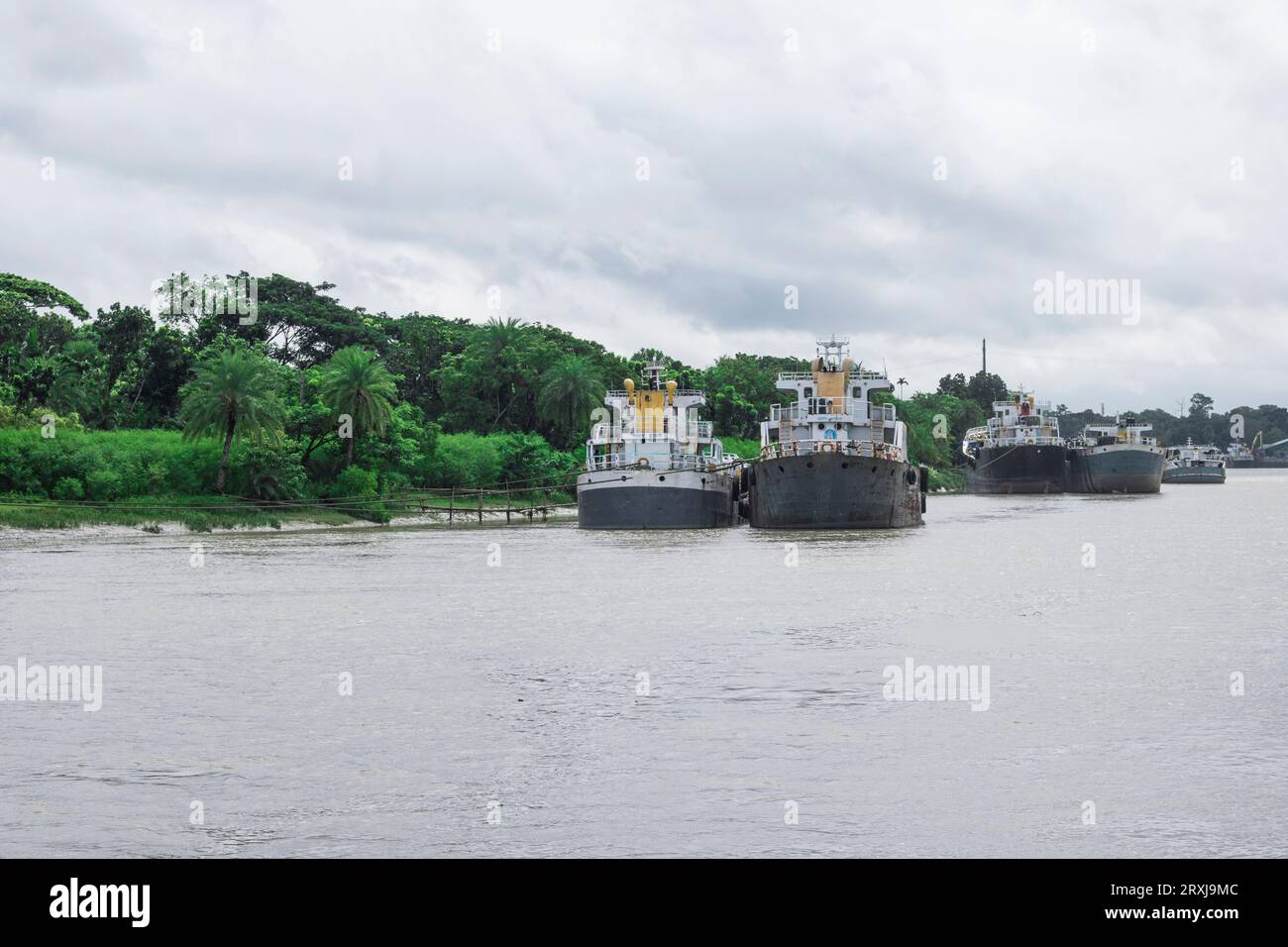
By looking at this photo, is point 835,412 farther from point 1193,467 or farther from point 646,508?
point 1193,467

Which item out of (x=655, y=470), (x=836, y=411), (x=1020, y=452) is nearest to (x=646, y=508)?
(x=655, y=470)

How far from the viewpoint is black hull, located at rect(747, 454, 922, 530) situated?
63375 mm

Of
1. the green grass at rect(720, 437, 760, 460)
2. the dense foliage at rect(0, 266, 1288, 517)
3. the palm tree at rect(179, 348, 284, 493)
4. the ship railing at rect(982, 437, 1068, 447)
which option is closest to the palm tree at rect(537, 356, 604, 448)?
the dense foliage at rect(0, 266, 1288, 517)

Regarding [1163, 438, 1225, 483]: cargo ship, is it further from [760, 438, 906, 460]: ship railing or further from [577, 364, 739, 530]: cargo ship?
[760, 438, 906, 460]: ship railing

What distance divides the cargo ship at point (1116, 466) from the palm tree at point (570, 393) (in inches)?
2060

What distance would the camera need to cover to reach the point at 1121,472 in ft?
422

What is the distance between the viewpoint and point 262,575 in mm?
42188

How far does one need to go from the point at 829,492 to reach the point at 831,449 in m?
2.04

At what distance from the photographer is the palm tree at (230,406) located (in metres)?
73.0

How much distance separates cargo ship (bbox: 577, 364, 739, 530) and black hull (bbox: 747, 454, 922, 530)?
3.79 m

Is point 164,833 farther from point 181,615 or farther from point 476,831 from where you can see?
point 181,615

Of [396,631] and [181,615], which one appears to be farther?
[181,615]
